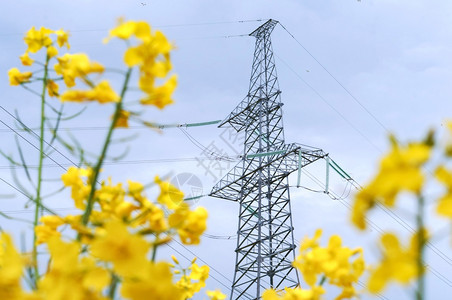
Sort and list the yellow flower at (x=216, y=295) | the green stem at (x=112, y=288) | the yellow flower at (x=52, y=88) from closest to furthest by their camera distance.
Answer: the green stem at (x=112, y=288) < the yellow flower at (x=52, y=88) < the yellow flower at (x=216, y=295)

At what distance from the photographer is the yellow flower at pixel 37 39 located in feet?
2.70

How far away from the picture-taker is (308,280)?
1.95 ft

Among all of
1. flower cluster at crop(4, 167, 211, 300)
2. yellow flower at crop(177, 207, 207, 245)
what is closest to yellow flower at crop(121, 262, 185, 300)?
flower cluster at crop(4, 167, 211, 300)

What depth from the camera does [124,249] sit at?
359mm

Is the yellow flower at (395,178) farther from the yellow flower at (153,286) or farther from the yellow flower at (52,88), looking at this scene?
the yellow flower at (52,88)

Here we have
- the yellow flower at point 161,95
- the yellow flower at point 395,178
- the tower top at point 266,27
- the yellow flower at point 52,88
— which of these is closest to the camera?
the yellow flower at point 395,178

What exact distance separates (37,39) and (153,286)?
0.62 metres

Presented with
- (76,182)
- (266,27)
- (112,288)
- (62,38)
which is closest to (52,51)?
(62,38)

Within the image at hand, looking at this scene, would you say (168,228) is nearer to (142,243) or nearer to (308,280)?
(142,243)

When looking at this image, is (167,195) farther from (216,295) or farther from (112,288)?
(216,295)

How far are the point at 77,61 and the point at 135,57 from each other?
108 millimetres

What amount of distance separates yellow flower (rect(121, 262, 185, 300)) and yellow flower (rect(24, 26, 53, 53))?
1.97ft

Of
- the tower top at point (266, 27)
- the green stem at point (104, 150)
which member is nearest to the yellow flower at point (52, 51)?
the green stem at point (104, 150)

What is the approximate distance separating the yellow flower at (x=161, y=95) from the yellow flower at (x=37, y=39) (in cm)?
39
